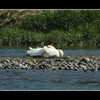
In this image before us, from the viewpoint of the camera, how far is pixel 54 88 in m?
25.7

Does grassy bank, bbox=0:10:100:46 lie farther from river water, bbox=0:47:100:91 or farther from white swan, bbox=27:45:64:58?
river water, bbox=0:47:100:91

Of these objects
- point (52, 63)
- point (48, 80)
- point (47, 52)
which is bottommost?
point (48, 80)

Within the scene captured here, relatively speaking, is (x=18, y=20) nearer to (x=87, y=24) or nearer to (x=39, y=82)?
(x=87, y=24)

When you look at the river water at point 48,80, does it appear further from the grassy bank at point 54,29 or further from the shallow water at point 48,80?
the grassy bank at point 54,29

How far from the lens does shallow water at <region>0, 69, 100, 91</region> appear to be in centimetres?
2588

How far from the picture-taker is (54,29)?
130 ft

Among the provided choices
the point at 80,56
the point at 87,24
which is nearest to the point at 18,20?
the point at 87,24

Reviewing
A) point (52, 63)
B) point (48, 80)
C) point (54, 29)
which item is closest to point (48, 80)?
point (48, 80)

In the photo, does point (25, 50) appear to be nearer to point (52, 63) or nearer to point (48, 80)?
point (52, 63)

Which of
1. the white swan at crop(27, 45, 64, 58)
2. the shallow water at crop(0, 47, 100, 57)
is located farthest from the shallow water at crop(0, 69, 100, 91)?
the shallow water at crop(0, 47, 100, 57)

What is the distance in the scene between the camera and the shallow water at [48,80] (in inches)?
1019

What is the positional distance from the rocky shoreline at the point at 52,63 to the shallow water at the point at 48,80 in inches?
16.0

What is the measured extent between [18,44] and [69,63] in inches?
340

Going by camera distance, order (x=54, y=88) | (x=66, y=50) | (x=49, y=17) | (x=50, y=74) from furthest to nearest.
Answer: (x=49, y=17), (x=66, y=50), (x=50, y=74), (x=54, y=88)
